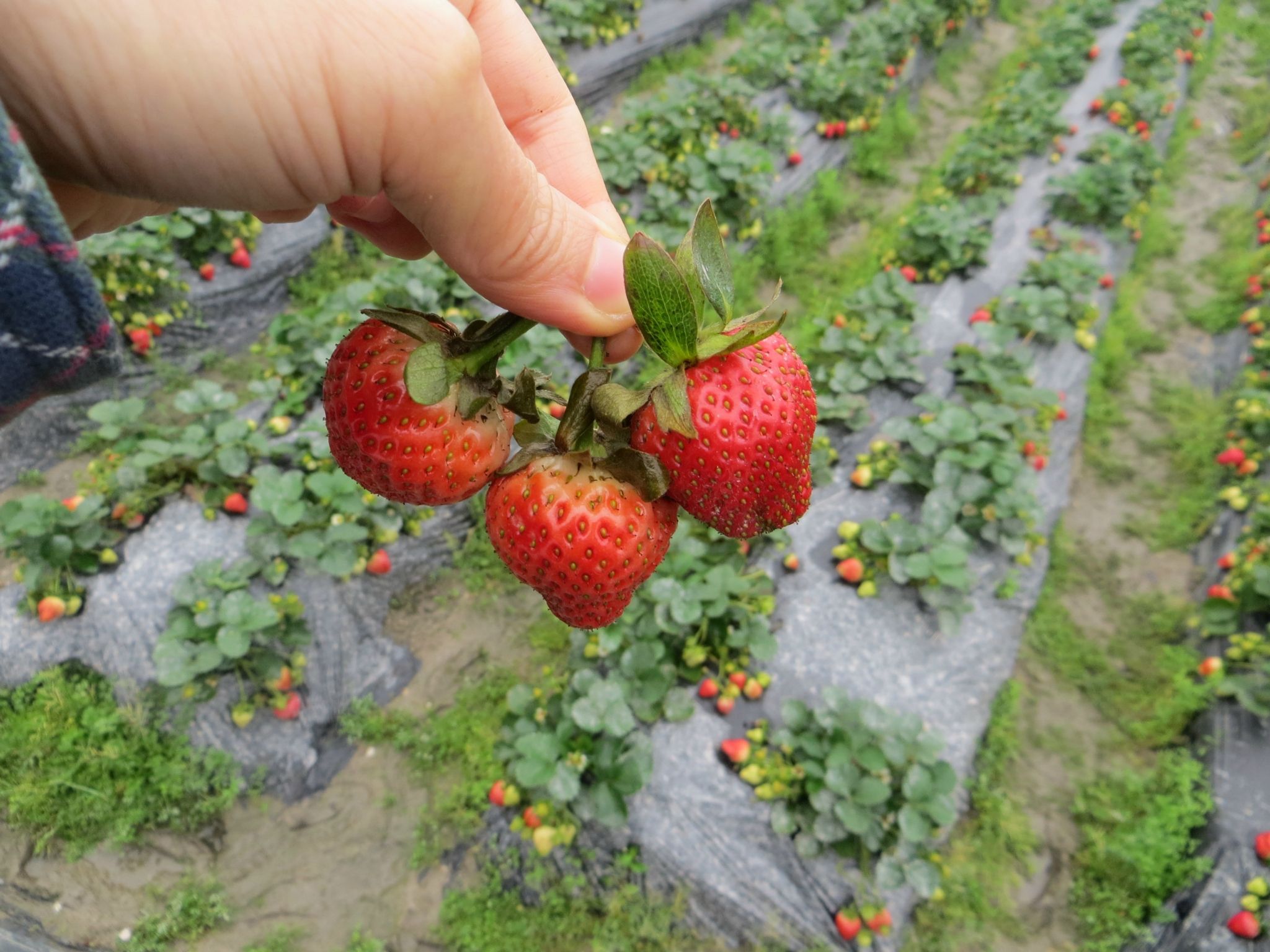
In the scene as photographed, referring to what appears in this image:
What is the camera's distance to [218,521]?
3.00m

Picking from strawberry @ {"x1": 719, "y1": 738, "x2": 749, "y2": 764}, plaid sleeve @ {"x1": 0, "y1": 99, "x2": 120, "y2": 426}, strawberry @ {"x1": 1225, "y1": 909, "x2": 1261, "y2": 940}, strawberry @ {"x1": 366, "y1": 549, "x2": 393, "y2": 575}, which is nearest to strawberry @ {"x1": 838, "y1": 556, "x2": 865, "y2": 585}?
strawberry @ {"x1": 719, "y1": 738, "x2": 749, "y2": 764}

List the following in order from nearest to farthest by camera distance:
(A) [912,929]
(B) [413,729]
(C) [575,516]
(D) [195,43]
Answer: (D) [195,43] → (C) [575,516] → (A) [912,929] → (B) [413,729]

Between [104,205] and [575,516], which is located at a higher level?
[104,205]

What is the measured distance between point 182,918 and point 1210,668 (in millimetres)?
4086

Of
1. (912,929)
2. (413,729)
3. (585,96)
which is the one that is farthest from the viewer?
(585,96)

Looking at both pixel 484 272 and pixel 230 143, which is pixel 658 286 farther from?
pixel 230 143

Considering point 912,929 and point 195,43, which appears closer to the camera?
point 195,43

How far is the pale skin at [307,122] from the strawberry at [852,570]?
2262 millimetres

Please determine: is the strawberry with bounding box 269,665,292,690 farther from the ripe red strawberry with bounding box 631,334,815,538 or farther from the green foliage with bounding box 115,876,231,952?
the ripe red strawberry with bounding box 631,334,815,538

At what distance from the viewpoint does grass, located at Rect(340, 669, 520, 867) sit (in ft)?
8.76

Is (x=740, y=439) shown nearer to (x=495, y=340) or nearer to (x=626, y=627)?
(x=495, y=340)

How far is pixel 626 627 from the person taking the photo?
8.92 ft

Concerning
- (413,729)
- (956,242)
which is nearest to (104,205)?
(413,729)

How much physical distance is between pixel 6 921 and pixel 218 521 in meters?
1.43
